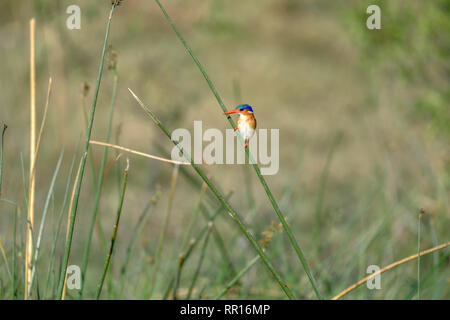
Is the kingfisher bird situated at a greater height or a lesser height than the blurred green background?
lesser

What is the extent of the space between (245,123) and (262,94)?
13.1ft

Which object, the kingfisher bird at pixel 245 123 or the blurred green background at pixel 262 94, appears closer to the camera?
the kingfisher bird at pixel 245 123

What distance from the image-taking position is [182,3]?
12.8 feet

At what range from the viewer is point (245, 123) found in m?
0.55

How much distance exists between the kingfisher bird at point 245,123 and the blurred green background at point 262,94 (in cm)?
119

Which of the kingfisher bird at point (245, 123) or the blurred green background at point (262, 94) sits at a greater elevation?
the blurred green background at point (262, 94)

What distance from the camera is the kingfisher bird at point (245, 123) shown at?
54cm

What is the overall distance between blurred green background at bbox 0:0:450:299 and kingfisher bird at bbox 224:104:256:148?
1.19 metres

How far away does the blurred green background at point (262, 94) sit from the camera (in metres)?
2.59

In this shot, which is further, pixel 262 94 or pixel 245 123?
pixel 262 94

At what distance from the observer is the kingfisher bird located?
1.77ft

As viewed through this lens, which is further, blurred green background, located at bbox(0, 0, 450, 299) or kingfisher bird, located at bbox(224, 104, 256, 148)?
blurred green background, located at bbox(0, 0, 450, 299)
